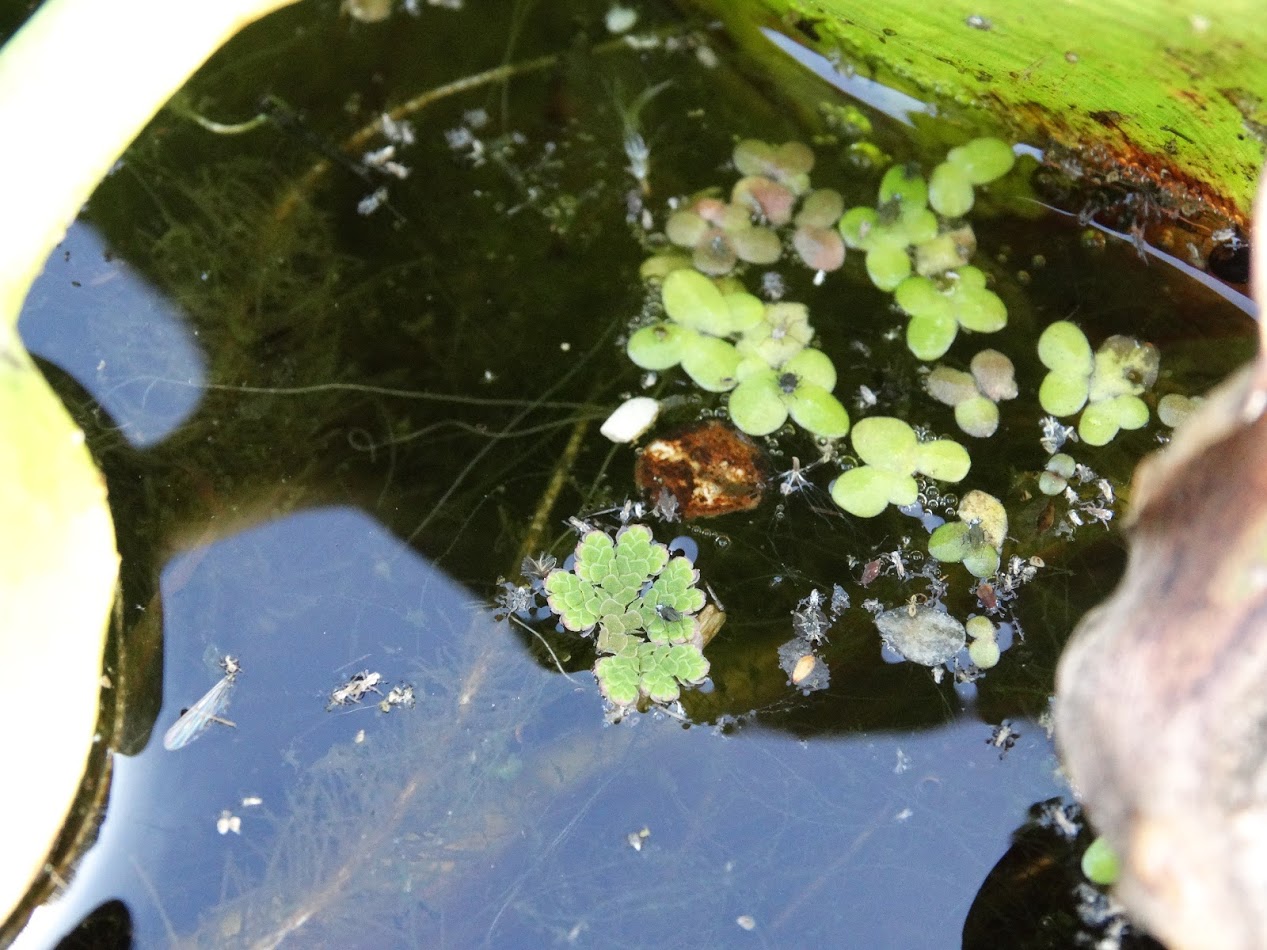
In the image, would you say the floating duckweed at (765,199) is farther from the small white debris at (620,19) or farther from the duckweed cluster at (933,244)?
the small white debris at (620,19)

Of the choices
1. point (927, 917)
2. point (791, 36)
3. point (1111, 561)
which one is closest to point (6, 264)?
point (791, 36)

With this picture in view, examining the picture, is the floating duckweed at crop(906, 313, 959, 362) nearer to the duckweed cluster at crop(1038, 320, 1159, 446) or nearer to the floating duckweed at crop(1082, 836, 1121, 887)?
the duckweed cluster at crop(1038, 320, 1159, 446)

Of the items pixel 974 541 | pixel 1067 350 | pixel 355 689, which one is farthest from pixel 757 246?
pixel 355 689

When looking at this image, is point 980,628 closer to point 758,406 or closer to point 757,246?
point 758,406

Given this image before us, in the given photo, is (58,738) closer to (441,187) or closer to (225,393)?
(225,393)

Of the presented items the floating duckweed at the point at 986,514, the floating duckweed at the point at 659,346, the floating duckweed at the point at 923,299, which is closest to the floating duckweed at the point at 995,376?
the floating duckweed at the point at 923,299

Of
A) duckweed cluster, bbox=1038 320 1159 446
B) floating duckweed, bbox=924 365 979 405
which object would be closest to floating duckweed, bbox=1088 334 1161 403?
duckweed cluster, bbox=1038 320 1159 446
